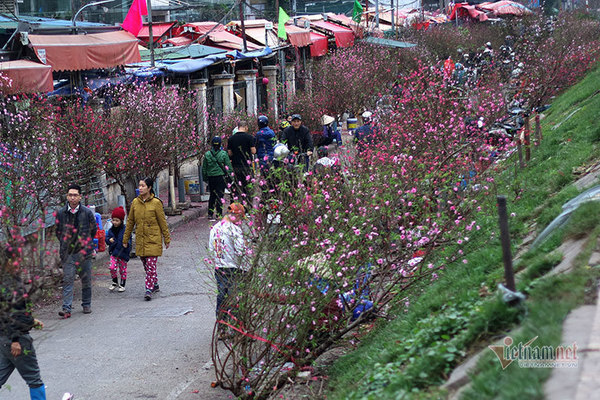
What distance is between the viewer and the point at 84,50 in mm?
16109

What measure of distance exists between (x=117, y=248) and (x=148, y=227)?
711mm

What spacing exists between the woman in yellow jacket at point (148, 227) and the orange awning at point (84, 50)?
16.2ft

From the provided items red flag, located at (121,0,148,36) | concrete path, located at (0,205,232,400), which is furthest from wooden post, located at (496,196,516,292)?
red flag, located at (121,0,148,36)

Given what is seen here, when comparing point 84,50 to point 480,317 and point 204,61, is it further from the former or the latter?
point 480,317

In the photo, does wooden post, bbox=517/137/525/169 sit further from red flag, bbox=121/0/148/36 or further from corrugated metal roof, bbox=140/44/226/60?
corrugated metal roof, bbox=140/44/226/60

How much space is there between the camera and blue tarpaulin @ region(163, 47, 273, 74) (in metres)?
20.8

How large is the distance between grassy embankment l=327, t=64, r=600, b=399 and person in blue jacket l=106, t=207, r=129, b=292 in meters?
4.73

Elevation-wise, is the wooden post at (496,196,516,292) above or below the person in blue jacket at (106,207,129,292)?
above

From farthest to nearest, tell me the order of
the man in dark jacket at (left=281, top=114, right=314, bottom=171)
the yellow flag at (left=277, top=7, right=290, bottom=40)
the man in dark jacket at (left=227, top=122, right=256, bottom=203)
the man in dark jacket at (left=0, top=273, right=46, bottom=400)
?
the yellow flag at (left=277, top=7, right=290, bottom=40) → the man in dark jacket at (left=227, top=122, right=256, bottom=203) → the man in dark jacket at (left=281, top=114, right=314, bottom=171) → the man in dark jacket at (left=0, top=273, right=46, bottom=400)

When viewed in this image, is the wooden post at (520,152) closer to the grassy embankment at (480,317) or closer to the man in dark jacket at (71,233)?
the grassy embankment at (480,317)

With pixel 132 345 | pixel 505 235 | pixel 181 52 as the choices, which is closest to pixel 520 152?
pixel 132 345

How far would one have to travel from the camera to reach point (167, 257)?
14.2 metres

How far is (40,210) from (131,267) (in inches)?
86.6

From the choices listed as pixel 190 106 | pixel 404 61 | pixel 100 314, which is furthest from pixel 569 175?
pixel 404 61
